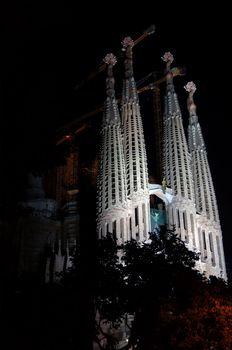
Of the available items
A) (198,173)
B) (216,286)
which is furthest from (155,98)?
(216,286)

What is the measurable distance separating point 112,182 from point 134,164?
3.13m

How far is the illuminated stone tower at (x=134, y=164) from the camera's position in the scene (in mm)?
40781

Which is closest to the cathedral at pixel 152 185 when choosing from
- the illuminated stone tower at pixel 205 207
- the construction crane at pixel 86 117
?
the illuminated stone tower at pixel 205 207

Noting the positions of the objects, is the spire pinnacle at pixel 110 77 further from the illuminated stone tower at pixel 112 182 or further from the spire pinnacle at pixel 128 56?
the spire pinnacle at pixel 128 56

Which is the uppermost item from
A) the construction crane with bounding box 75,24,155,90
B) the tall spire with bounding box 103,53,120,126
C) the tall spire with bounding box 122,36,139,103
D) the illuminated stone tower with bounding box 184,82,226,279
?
the construction crane with bounding box 75,24,155,90

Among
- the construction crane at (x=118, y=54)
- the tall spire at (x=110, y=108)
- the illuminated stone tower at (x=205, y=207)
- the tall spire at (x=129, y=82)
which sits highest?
the construction crane at (x=118, y=54)

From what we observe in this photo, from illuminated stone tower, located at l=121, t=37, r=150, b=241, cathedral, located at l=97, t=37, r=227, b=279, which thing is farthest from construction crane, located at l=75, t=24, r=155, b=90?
illuminated stone tower, located at l=121, t=37, r=150, b=241

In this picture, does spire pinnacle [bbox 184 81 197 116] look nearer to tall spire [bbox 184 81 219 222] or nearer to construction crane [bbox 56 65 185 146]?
tall spire [bbox 184 81 219 222]

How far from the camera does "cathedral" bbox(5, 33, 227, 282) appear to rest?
4100cm

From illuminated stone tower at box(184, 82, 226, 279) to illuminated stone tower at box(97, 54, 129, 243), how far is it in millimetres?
9234

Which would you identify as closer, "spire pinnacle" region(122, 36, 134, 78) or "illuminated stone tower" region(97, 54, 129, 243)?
"illuminated stone tower" region(97, 54, 129, 243)

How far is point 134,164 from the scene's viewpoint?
43531 millimetres

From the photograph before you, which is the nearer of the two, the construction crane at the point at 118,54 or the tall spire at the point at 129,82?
the tall spire at the point at 129,82

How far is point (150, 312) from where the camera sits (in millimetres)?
21312
